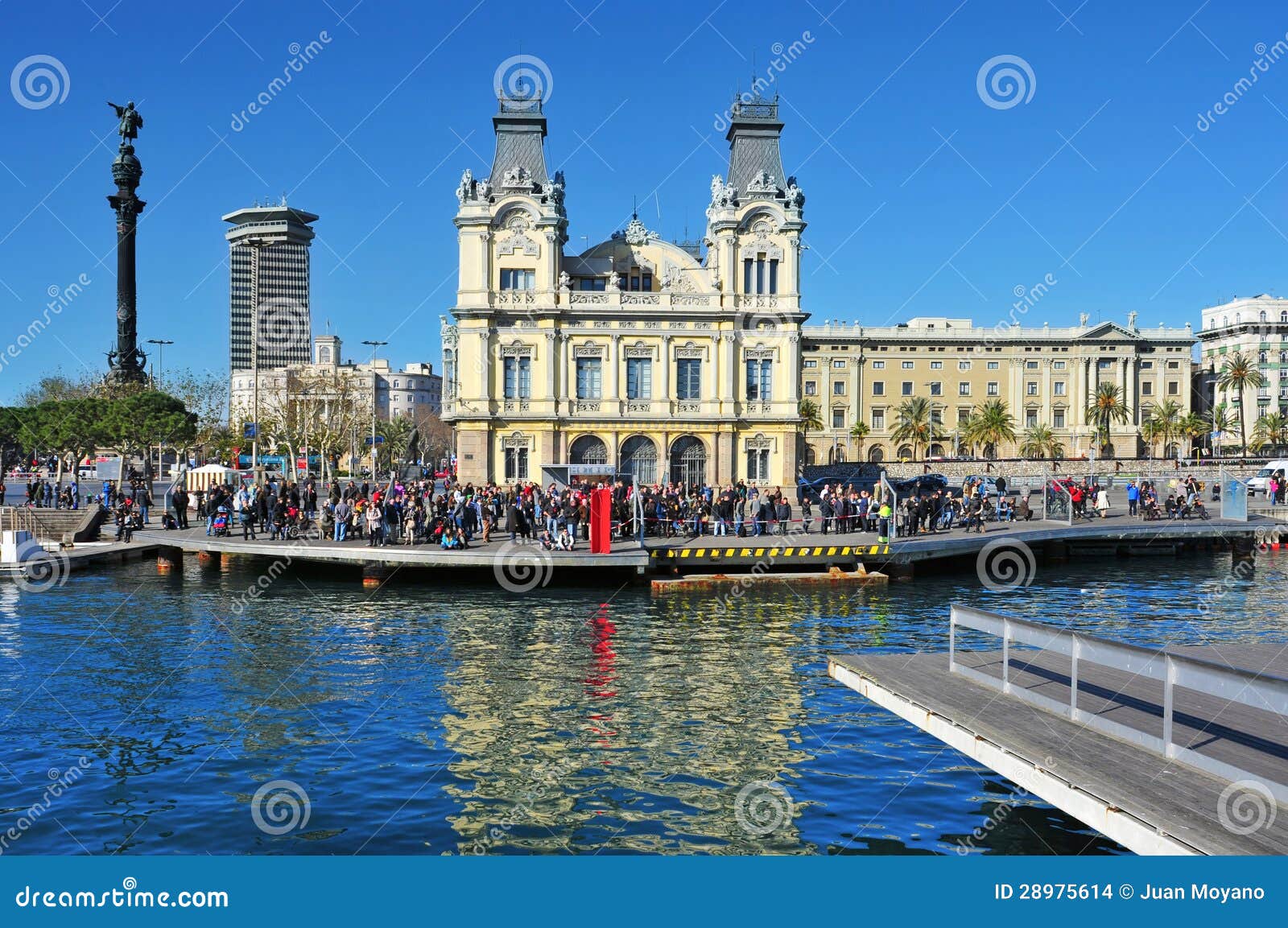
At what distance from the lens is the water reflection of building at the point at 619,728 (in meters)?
14.0

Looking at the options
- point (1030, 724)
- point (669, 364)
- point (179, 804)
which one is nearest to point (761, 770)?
point (1030, 724)

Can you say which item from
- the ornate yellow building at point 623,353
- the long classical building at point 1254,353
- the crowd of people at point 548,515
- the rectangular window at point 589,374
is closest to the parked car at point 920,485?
the ornate yellow building at point 623,353

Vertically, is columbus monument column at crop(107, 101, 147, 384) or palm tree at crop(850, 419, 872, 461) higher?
columbus monument column at crop(107, 101, 147, 384)

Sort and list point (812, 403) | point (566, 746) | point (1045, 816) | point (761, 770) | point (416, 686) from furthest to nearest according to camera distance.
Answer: point (812, 403), point (416, 686), point (566, 746), point (761, 770), point (1045, 816)

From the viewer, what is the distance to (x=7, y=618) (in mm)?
29953

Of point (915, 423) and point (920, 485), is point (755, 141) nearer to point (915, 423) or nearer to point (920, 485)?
point (920, 485)

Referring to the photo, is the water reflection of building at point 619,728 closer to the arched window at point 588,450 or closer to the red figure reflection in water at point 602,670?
the red figure reflection in water at point 602,670

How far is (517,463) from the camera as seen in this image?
215ft

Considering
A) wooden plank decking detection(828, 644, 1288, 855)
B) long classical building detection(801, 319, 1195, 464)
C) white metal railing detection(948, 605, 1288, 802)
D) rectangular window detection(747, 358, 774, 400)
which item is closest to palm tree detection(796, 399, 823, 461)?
long classical building detection(801, 319, 1195, 464)

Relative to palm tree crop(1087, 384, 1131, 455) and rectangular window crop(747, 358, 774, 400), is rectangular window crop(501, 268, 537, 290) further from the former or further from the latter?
palm tree crop(1087, 384, 1131, 455)

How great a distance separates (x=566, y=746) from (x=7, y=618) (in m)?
19.9

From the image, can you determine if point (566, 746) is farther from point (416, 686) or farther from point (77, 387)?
point (77, 387)

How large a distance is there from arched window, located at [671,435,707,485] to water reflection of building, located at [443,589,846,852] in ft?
115

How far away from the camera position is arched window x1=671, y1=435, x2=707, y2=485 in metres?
65.9
